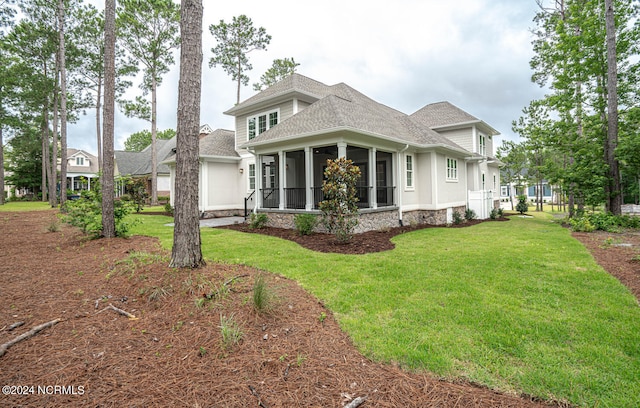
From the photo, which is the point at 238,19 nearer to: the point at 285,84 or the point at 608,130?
the point at 285,84

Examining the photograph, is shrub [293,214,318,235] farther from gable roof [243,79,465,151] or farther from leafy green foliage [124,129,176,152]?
leafy green foliage [124,129,176,152]

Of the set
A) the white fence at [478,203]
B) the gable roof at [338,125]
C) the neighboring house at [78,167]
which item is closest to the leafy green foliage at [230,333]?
the gable roof at [338,125]

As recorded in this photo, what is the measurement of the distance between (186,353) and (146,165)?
31.9 metres

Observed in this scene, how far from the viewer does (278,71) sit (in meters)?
25.5

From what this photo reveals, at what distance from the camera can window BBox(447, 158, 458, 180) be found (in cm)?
1382

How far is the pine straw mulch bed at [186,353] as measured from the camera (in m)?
2.13

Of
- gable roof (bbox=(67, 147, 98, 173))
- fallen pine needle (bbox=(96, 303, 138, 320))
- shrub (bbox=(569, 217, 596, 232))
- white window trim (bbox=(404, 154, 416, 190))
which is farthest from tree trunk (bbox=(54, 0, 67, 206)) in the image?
gable roof (bbox=(67, 147, 98, 173))

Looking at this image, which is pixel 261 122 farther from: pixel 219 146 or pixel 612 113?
pixel 612 113

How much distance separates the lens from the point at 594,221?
10.7 m

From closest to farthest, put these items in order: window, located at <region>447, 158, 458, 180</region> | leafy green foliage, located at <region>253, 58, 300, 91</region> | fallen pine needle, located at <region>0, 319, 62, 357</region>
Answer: fallen pine needle, located at <region>0, 319, 62, 357</region>, window, located at <region>447, 158, 458, 180</region>, leafy green foliage, located at <region>253, 58, 300, 91</region>

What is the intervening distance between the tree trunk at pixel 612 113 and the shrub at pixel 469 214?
5057mm

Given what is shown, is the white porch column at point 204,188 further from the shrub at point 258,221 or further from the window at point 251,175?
the shrub at point 258,221

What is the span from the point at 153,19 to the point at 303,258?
21626mm

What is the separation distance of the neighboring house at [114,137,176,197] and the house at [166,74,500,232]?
13.3 meters
